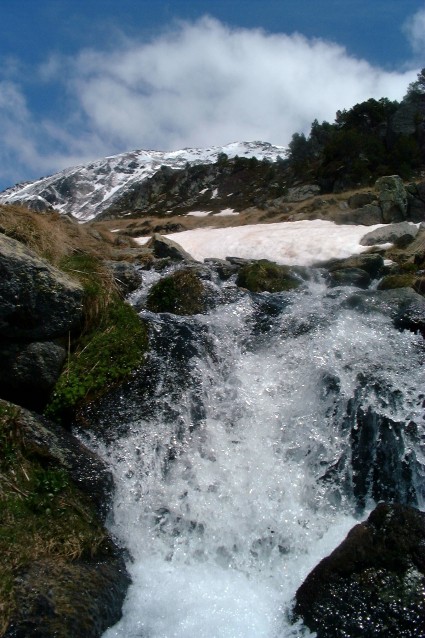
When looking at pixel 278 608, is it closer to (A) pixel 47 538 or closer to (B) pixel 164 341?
(A) pixel 47 538

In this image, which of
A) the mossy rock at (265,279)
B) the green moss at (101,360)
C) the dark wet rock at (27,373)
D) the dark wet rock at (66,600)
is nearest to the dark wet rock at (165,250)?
the mossy rock at (265,279)

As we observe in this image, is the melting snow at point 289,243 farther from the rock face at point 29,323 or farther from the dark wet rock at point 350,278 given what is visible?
the rock face at point 29,323

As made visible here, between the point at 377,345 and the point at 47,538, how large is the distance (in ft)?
20.7

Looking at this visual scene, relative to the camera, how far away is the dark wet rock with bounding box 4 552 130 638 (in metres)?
4.59

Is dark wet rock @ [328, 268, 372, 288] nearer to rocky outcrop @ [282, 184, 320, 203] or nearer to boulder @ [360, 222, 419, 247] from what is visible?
boulder @ [360, 222, 419, 247]

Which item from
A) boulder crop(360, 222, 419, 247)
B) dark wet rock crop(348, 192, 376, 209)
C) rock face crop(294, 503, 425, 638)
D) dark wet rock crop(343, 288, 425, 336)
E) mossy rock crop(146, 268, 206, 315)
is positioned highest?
dark wet rock crop(348, 192, 376, 209)

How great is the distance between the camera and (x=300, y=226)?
30250 mm

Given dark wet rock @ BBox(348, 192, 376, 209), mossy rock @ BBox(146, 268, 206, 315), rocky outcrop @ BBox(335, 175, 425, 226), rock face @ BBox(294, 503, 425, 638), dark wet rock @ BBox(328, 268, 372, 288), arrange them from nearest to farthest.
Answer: rock face @ BBox(294, 503, 425, 638) < mossy rock @ BBox(146, 268, 206, 315) < dark wet rock @ BBox(328, 268, 372, 288) < rocky outcrop @ BBox(335, 175, 425, 226) < dark wet rock @ BBox(348, 192, 376, 209)

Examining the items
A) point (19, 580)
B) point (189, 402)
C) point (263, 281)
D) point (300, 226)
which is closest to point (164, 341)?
point (189, 402)

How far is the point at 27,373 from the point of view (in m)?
7.51

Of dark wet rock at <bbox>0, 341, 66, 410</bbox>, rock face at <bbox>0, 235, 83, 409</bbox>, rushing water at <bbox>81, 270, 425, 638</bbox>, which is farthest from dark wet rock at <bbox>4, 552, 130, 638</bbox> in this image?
rock face at <bbox>0, 235, 83, 409</bbox>

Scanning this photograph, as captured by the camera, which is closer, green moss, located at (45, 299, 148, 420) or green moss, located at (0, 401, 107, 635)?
green moss, located at (0, 401, 107, 635)

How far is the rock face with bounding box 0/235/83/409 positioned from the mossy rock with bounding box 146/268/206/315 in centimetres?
354

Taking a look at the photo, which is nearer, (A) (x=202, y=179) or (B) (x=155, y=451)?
(B) (x=155, y=451)
